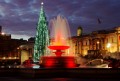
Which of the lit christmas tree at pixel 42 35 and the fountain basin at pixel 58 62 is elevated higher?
the lit christmas tree at pixel 42 35

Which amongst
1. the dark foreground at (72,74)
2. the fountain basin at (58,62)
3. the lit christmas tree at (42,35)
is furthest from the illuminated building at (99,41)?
the dark foreground at (72,74)

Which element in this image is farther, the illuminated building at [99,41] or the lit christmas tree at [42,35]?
the illuminated building at [99,41]

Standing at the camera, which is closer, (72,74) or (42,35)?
(72,74)

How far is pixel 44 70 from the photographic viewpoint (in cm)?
3069

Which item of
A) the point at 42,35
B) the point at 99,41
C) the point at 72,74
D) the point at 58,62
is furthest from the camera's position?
the point at 99,41

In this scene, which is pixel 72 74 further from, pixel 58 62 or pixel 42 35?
pixel 42 35

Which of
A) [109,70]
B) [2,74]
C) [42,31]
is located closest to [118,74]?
[109,70]

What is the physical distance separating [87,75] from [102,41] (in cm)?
9277

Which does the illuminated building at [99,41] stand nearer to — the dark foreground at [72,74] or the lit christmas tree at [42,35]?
the lit christmas tree at [42,35]

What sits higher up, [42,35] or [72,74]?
[42,35]

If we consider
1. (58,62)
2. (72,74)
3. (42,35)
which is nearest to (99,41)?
(42,35)

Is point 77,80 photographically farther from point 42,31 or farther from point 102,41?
point 102,41

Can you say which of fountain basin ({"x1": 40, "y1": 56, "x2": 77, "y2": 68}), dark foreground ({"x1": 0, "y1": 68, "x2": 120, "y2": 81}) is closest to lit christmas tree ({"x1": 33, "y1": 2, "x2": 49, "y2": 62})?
fountain basin ({"x1": 40, "y1": 56, "x2": 77, "y2": 68})

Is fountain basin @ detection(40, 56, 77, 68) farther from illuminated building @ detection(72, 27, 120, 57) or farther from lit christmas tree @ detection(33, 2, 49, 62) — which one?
illuminated building @ detection(72, 27, 120, 57)
